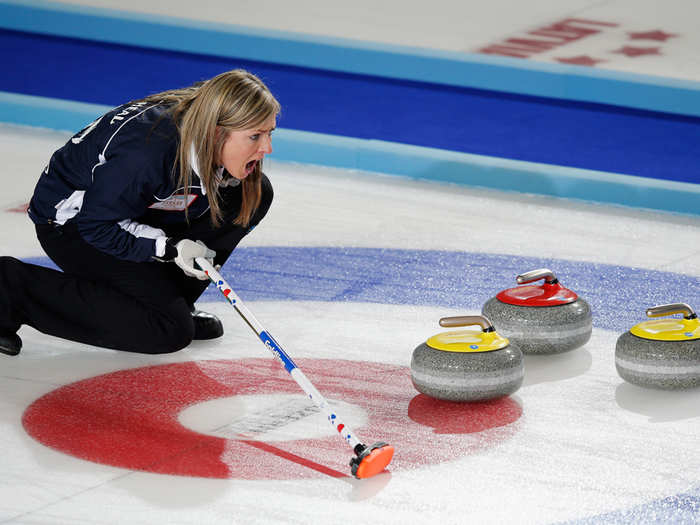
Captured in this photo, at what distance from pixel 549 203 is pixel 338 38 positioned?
1.89 m

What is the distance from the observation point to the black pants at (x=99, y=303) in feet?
9.25

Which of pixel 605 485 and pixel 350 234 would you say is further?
pixel 350 234

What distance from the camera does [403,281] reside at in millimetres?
3549

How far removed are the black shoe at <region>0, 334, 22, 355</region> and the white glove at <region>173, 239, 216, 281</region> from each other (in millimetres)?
423

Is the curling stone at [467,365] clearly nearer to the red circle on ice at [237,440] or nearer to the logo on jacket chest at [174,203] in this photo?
the red circle on ice at [237,440]

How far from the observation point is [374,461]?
2.31 m

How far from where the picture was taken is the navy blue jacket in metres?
2.69

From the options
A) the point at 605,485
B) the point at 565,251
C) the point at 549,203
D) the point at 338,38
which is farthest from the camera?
the point at 338,38

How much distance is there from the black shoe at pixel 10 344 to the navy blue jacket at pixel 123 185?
0.27 m

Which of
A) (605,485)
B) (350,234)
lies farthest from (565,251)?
(605,485)

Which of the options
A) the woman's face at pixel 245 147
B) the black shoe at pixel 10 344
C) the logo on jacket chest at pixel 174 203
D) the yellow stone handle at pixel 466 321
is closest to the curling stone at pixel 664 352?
the yellow stone handle at pixel 466 321

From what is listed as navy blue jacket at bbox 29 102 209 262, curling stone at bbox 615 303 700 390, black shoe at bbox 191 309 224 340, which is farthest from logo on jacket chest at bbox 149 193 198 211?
curling stone at bbox 615 303 700 390

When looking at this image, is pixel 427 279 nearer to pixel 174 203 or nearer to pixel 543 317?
pixel 543 317

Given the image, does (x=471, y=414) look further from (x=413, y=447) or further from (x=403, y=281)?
(x=403, y=281)
